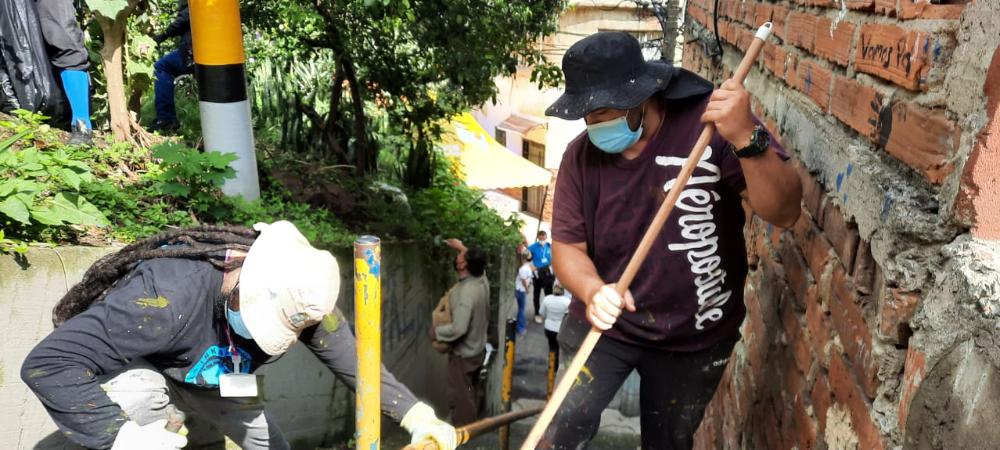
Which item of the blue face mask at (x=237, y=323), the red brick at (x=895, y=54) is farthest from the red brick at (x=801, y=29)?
the blue face mask at (x=237, y=323)

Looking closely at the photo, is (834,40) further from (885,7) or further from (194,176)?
(194,176)

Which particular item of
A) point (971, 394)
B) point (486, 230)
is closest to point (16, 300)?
point (971, 394)

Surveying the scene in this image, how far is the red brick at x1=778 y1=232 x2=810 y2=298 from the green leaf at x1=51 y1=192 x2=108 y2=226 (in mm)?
3398

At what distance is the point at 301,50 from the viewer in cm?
684

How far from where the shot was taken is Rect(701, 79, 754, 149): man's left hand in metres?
2.08

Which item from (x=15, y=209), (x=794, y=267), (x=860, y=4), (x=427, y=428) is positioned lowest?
(x=427, y=428)

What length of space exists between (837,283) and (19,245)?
148 inches

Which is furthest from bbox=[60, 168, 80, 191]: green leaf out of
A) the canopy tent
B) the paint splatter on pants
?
the canopy tent

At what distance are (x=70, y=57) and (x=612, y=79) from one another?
4267mm

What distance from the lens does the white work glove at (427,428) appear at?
8.85 ft

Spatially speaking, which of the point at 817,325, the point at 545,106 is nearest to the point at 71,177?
the point at 817,325

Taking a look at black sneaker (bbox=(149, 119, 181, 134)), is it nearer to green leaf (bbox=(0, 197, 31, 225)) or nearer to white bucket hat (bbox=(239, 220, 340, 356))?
green leaf (bbox=(0, 197, 31, 225))

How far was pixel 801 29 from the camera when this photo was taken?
2594 millimetres

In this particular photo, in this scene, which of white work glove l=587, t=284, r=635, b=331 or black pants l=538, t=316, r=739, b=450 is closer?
white work glove l=587, t=284, r=635, b=331
